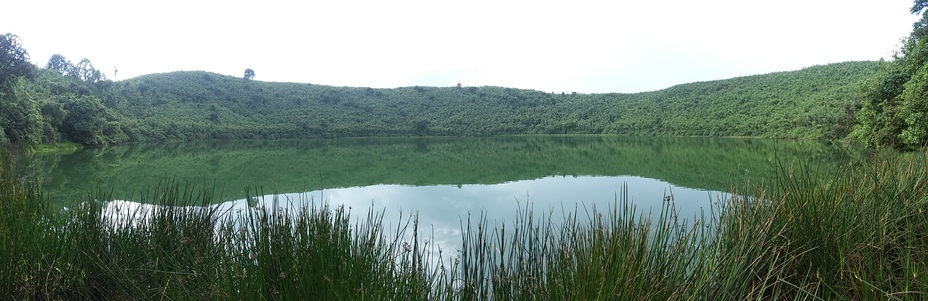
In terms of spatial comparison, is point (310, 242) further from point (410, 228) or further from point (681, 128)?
point (681, 128)

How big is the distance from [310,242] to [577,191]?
30.6ft

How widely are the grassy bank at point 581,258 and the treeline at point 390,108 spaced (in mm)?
24118

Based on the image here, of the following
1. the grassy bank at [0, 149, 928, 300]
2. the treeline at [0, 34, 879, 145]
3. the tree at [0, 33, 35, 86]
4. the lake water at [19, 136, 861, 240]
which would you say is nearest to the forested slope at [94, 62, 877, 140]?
the treeline at [0, 34, 879, 145]

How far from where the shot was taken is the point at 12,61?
21781 millimetres

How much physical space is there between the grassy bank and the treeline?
79.1 ft

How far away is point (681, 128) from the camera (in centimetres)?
4838

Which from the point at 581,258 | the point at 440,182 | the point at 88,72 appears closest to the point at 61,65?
the point at 88,72

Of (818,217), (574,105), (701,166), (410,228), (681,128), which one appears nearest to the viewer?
(818,217)

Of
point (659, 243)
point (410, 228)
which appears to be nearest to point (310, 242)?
point (659, 243)

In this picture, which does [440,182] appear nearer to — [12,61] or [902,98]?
[902,98]

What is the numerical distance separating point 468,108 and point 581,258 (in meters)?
68.1

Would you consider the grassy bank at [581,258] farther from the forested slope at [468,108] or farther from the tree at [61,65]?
the tree at [61,65]

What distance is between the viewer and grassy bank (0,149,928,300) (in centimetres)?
178

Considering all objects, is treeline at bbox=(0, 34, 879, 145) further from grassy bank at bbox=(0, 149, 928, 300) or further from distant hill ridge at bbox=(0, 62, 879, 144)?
grassy bank at bbox=(0, 149, 928, 300)
